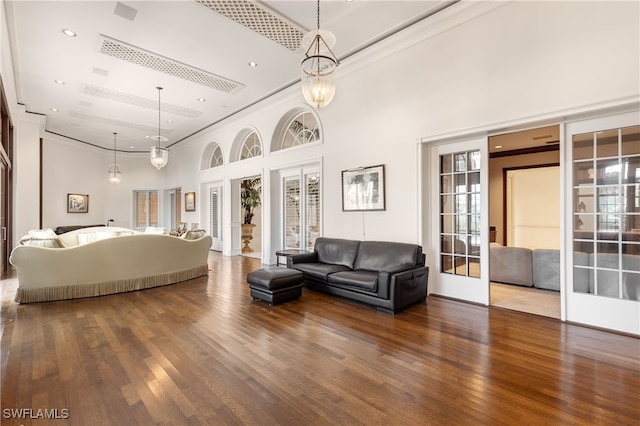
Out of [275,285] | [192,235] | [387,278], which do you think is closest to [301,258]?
[275,285]

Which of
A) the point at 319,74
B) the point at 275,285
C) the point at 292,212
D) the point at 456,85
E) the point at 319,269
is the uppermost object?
the point at 456,85

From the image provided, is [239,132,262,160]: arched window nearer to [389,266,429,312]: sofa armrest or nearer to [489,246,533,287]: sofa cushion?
[389,266,429,312]: sofa armrest

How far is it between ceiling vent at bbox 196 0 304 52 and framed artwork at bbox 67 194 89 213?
10.2 metres

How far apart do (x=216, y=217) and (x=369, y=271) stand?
22.0 feet

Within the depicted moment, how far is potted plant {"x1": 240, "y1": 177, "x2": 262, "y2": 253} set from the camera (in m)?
9.30

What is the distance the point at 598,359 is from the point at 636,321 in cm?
91

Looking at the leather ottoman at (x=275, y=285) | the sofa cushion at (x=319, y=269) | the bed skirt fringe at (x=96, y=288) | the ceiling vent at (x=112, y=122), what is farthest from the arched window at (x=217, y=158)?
the leather ottoman at (x=275, y=285)

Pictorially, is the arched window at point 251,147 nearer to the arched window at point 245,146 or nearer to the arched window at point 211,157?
the arched window at point 245,146

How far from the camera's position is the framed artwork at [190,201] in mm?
10258

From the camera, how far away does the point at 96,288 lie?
4.63 metres

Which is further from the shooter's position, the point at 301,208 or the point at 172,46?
the point at 301,208

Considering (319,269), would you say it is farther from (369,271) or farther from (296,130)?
(296,130)

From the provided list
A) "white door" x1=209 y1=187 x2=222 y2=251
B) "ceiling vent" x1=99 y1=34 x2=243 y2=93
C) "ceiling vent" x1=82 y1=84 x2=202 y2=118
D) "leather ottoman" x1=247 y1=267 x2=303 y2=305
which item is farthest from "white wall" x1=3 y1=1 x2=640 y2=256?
"white door" x1=209 y1=187 x2=222 y2=251

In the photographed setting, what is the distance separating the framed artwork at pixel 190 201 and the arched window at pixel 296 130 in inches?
180
